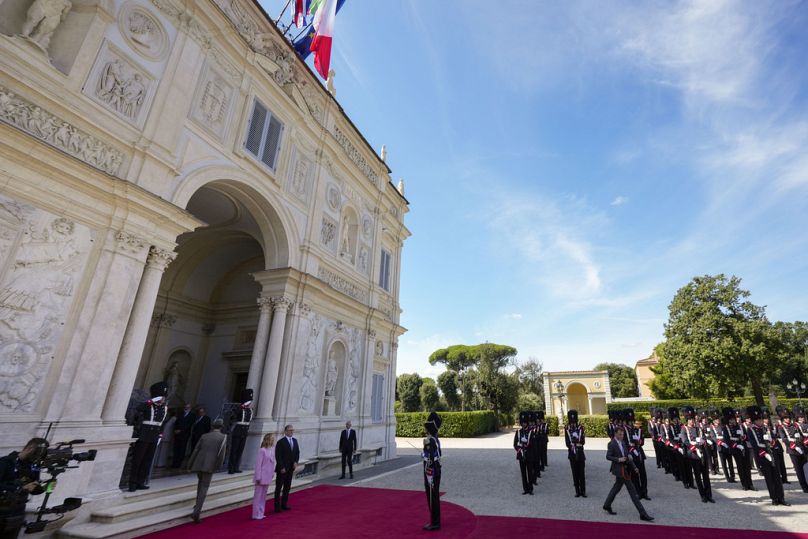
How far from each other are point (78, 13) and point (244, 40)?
4.31 m

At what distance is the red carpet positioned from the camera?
229 inches

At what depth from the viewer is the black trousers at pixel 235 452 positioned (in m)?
9.36

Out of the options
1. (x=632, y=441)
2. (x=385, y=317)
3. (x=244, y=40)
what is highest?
(x=244, y=40)

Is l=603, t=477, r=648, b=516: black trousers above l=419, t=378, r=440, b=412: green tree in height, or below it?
below

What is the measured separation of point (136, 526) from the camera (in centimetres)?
590

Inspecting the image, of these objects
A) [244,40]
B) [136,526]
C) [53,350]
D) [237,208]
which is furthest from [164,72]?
[136,526]

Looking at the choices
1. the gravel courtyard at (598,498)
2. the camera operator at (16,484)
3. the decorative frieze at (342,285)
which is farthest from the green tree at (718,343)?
the camera operator at (16,484)

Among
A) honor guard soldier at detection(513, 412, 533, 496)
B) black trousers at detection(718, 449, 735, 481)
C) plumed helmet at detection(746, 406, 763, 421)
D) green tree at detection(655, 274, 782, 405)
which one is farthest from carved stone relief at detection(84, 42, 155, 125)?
green tree at detection(655, 274, 782, 405)

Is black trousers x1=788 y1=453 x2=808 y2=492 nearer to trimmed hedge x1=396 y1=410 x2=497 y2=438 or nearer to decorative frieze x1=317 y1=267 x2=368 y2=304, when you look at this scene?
decorative frieze x1=317 y1=267 x2=368 y2=304

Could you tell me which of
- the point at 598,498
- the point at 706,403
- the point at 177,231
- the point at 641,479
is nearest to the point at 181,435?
the point at 177,231

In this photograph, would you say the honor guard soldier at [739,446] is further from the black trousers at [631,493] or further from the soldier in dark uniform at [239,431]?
the soldier in dark uniform at [239,431]

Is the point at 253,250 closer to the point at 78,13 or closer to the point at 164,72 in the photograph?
the point at 164,72

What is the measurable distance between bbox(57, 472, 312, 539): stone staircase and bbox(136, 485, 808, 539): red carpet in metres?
0.21

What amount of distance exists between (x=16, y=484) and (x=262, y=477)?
3578 mm
